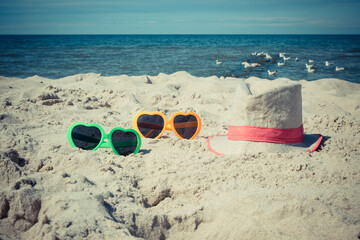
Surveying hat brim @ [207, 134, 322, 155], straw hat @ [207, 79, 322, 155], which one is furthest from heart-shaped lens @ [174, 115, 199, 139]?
straw hat @ [207, 79, 322, 155]

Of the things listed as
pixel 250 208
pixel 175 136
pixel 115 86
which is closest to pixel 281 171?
pixel 250 208

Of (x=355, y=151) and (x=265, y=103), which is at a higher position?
(x=265, y=103)

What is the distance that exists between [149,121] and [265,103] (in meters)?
1.40

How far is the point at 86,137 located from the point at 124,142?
0.39m

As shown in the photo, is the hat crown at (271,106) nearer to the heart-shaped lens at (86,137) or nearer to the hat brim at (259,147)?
the hat brim at (259,147)

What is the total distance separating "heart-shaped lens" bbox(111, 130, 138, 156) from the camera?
2.82m

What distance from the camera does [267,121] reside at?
2662mm

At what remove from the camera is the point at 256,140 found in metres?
2.74

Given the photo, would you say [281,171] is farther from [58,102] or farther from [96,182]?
[58,102]

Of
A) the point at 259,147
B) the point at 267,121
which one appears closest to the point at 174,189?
the point at 259,147

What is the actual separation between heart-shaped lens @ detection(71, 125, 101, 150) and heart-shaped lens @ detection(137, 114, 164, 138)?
0.63 meters

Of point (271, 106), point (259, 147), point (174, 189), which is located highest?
point (271, 106)

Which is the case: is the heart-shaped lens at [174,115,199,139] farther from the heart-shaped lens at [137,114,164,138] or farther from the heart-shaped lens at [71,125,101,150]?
the heart-shaped lens at [71,125,101,150]

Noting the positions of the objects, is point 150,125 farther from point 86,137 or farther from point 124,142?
point 86,137
